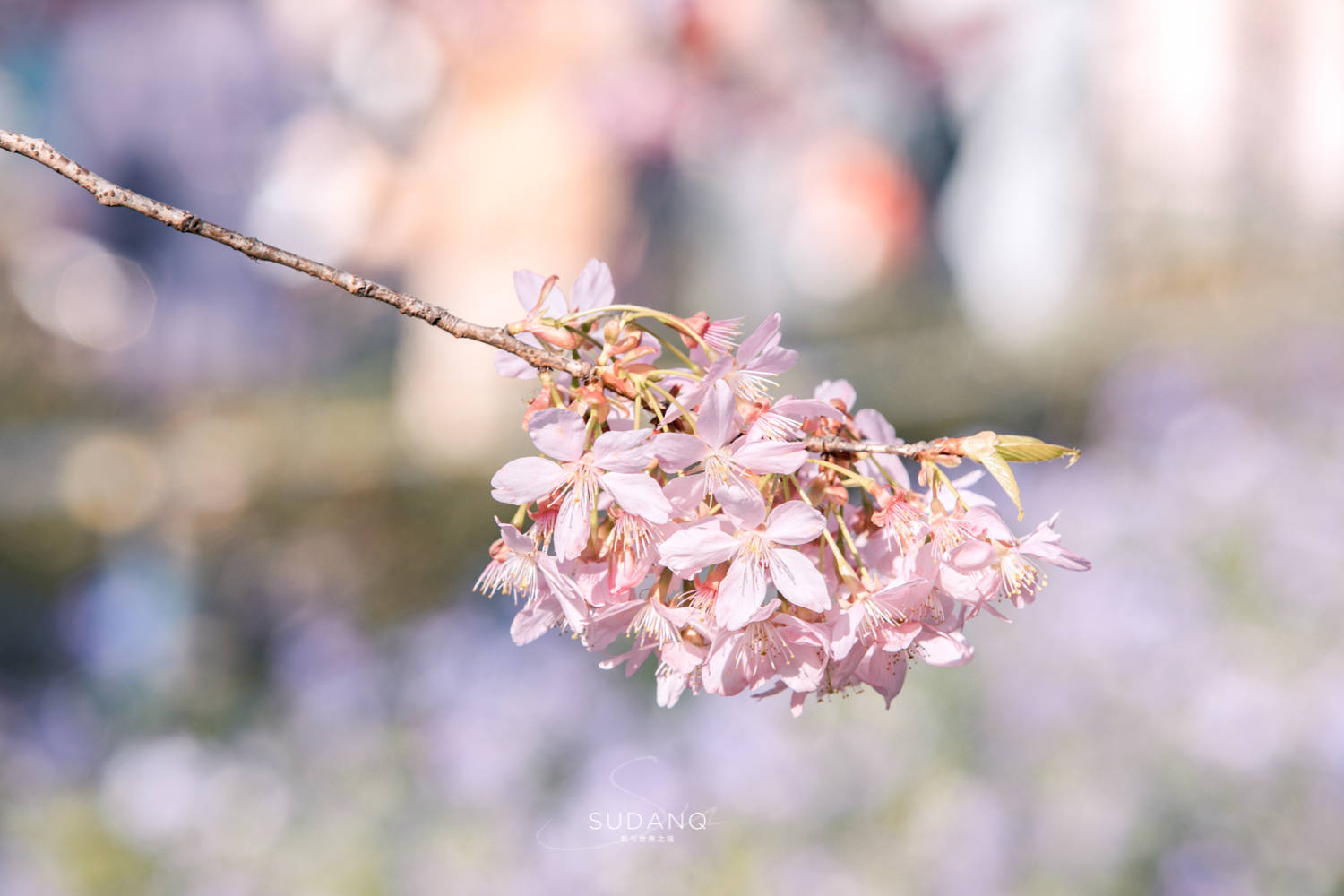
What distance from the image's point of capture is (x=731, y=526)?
1.03ft

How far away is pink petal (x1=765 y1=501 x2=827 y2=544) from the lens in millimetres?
306

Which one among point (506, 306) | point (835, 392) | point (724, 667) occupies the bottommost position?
point (724, 667)

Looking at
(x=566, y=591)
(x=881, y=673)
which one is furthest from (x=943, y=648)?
(x=566, y=591)

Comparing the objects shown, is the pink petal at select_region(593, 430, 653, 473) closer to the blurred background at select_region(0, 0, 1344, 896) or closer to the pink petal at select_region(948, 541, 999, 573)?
the pink petal at select_region(948, 541, 999, 573)

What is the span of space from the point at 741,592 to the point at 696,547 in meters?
0.02

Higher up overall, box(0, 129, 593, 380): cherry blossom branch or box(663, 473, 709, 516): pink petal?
box(0, 129, 593, 380): cherry blossom branch

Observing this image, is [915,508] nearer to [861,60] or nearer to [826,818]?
[826,818]

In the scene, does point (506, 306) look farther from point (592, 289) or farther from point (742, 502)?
point (742, 502)

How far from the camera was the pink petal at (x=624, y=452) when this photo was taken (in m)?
0.30
